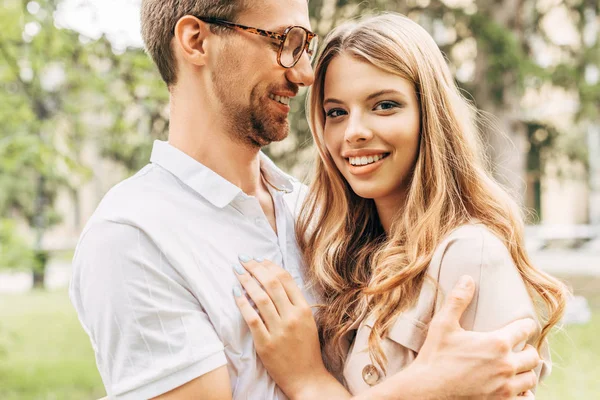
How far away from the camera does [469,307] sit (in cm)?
215

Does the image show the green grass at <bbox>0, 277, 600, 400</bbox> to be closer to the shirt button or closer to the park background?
the park background

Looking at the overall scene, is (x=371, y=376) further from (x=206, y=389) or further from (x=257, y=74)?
(x=257, y=74)

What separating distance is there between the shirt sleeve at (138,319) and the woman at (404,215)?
55 centimetres

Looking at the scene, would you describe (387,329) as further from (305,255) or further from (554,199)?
(554,199)

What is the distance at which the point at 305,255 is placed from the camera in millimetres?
2623

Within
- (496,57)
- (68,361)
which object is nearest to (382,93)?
(496,57)

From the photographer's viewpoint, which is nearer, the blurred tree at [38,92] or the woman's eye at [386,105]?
the woman's eye at [386,105]

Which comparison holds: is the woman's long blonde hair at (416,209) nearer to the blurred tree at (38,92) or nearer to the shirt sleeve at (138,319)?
the shirt sleeve at (138,319)

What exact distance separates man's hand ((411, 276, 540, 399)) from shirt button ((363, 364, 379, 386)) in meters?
0.17

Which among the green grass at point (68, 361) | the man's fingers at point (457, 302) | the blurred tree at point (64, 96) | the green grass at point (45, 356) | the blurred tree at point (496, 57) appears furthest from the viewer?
the green grass at point (45, 356)

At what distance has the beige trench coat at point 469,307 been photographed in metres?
2.14

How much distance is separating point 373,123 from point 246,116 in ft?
1.43

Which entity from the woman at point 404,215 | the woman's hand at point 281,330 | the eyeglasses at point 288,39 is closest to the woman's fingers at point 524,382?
the woman at point 404,215

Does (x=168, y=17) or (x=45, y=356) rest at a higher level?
(x=168, y=17)
